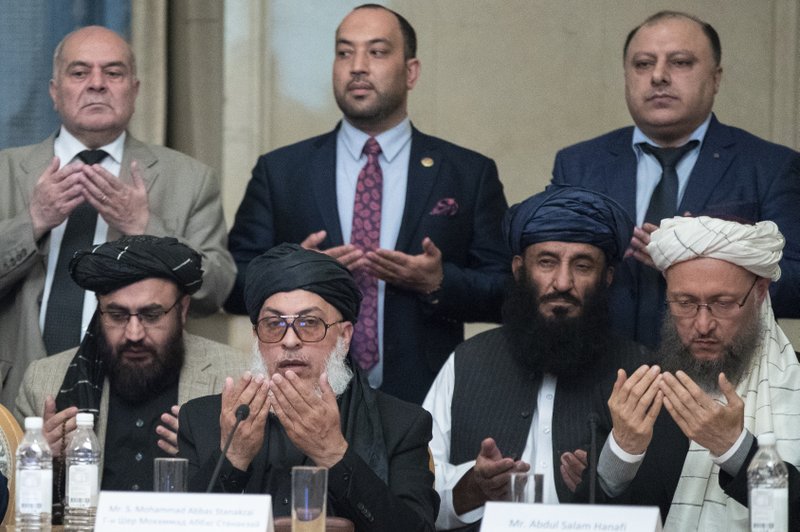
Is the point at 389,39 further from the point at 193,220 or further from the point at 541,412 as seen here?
the point at 541,412

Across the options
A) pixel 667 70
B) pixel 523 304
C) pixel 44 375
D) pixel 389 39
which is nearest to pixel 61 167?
pixel 44 375

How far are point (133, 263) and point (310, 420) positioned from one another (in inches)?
58.0

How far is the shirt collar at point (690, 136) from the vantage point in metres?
6.08

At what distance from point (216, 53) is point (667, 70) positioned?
2579 mm

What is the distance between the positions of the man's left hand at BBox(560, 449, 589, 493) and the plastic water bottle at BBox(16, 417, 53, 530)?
1590 millimetres

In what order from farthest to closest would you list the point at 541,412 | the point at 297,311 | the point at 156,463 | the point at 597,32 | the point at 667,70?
the point at 597,32, the point at 667,70, the point at 541,412, the point at 297,311, the point at 156,463

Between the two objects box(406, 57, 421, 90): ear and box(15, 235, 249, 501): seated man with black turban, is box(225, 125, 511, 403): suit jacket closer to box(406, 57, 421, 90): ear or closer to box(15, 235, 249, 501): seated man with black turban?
box(406, 57, 421, 90): ear

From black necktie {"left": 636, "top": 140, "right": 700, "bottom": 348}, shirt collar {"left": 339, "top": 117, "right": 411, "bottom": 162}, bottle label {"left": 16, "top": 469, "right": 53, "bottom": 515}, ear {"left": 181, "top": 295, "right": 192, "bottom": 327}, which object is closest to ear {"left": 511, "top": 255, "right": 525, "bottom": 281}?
black necktie {"left": 636, "top": 140, "right": 700, "bottom": 348}

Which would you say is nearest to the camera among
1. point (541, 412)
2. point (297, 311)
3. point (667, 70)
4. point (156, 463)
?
point (156, 463)

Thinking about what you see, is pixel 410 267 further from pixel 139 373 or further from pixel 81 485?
pixel 81 485

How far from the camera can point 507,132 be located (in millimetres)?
7738

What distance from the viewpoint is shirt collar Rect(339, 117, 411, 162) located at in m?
6.44

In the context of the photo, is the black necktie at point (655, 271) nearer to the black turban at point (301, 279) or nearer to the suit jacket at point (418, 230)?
the suit jacket at point (418, 230)

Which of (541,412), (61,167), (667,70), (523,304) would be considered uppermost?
(667,70)
